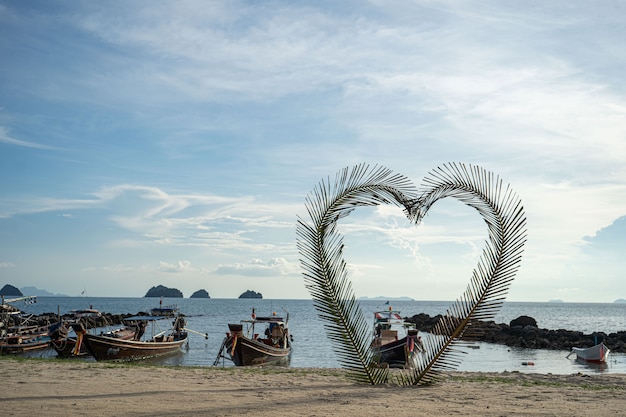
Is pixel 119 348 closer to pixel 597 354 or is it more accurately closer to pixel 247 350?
pixel 247 350

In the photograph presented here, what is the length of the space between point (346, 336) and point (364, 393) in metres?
1.30

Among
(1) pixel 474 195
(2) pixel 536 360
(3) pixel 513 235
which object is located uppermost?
(1) pixel 474 195

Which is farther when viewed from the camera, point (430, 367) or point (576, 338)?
point (576, 338)

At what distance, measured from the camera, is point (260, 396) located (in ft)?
34.2

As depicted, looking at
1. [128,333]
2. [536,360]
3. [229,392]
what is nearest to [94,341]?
[128,333]

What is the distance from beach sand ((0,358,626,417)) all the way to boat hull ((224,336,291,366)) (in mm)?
15959

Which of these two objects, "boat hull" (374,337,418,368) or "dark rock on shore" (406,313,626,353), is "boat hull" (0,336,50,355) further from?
"dark rock on shore" (406,313,626,353)

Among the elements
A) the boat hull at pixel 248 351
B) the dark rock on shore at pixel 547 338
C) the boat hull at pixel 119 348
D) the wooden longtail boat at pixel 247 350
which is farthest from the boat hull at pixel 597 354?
the boat hull at pixel 119 348

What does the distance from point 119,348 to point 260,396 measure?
2359cm

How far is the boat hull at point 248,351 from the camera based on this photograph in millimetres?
29844

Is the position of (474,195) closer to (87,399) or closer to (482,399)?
(482,399)

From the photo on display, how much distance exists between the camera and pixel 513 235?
11.6 m

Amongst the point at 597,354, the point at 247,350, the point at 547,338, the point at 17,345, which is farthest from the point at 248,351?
the point at 547,338

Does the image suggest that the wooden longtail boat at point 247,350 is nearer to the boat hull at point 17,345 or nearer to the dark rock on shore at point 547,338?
the boat hull at point 17,345
